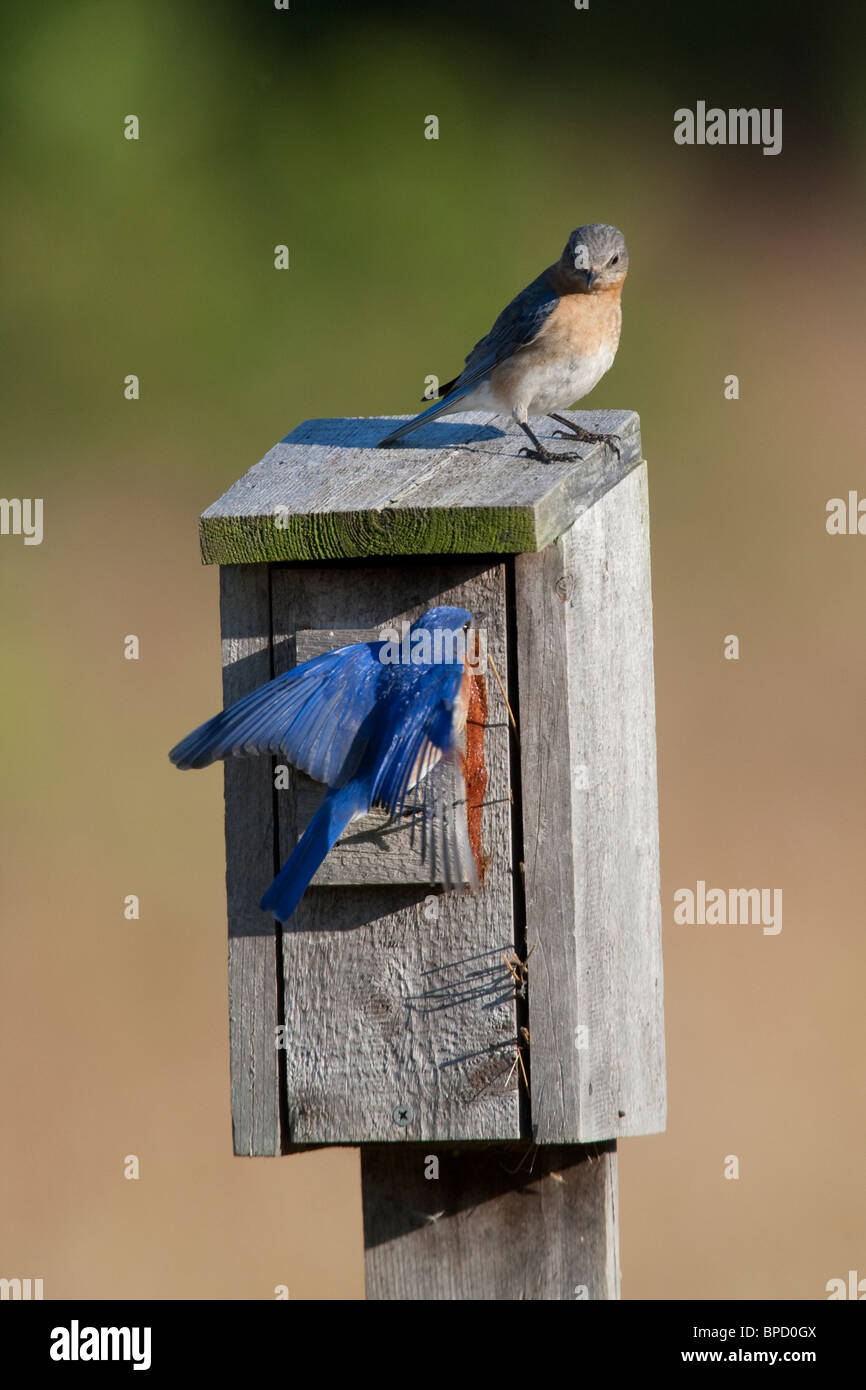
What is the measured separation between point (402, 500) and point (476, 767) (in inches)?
18.6

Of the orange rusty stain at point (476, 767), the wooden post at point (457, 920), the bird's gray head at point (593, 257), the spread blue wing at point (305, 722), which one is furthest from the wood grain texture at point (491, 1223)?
the bird's gray head at point (593, 257)

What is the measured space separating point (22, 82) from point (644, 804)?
6.13 meters

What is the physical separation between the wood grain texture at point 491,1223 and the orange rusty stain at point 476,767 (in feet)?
1.85

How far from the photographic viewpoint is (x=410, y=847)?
3.16 m

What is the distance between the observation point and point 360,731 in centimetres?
305

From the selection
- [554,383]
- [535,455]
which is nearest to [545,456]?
[535,455]

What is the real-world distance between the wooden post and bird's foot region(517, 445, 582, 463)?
0.03 m

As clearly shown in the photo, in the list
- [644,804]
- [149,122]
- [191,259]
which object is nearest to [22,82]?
[149,122]

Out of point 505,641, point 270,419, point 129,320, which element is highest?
point 129,320

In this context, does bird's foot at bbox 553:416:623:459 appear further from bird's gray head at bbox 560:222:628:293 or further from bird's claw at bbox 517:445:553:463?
bird's gray head at bbox 560:222:628:293

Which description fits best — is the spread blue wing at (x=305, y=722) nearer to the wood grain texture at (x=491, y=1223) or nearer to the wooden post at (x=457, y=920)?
the wooden post at (x=457, y=920)

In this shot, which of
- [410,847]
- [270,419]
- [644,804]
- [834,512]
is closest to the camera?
[410,847]

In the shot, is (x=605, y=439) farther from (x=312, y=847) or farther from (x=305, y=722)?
(x=312, y=847)

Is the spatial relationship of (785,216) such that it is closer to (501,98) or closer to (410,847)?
(501,98)
